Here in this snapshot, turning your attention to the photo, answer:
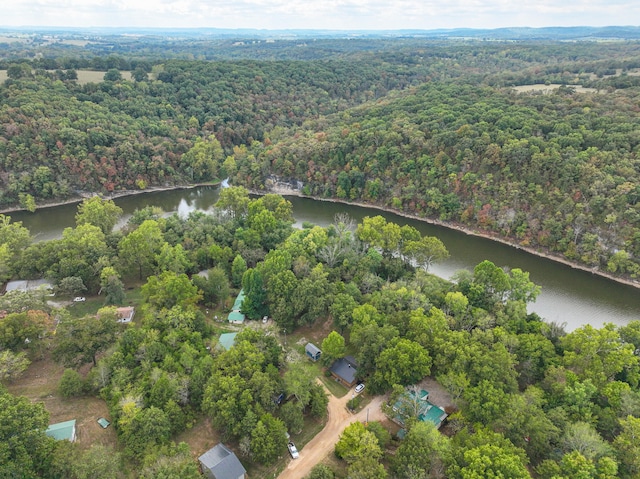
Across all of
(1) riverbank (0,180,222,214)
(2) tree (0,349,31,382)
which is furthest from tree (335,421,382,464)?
(1) riverbank (0,180,222,214)

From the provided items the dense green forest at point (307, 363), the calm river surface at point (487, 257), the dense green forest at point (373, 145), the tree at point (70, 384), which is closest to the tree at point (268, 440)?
the dense green forest at point (307, 363)

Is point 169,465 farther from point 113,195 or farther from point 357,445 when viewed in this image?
point 113,195

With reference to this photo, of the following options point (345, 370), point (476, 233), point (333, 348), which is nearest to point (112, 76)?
point (476, 233)

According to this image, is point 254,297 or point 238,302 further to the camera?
point 238,302

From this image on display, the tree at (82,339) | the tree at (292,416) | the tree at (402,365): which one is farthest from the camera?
the tree at (82,339)

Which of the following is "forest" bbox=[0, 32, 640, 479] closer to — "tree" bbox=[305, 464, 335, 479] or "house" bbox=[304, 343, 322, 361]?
"tree" bbox=[305, 464, 335, 479]

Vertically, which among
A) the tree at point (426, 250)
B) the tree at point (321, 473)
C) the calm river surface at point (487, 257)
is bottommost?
the calm river surface at point (487, 257)

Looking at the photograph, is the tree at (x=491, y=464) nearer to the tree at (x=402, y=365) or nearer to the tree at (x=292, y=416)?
the tree at (x=402, y=365)
